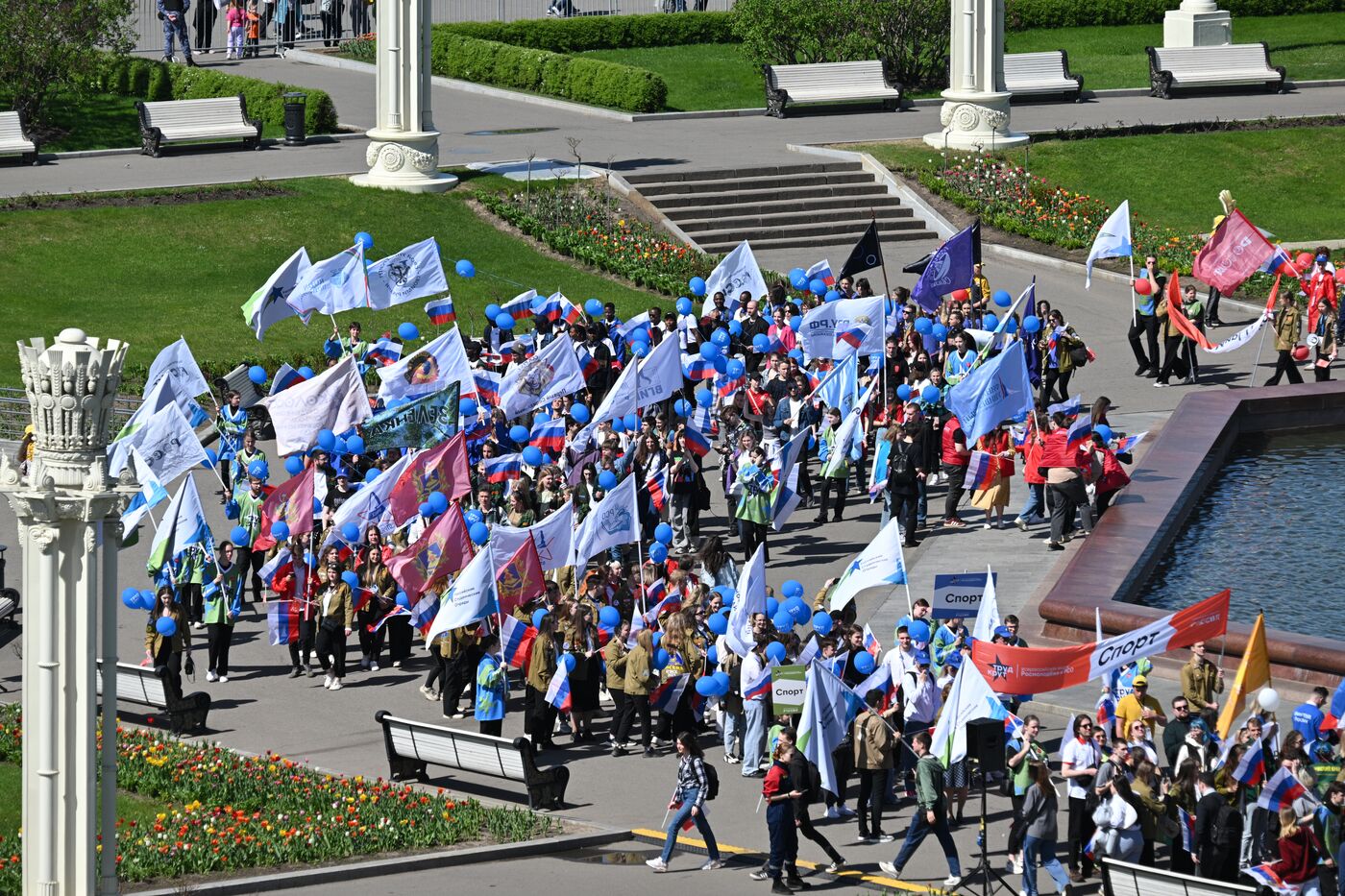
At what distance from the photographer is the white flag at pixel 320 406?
83.3 ft

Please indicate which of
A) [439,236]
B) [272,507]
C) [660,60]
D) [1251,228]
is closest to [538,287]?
[439,236]

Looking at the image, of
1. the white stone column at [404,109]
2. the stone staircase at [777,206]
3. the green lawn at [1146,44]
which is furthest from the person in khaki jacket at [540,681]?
the green lawn at [1146,44]

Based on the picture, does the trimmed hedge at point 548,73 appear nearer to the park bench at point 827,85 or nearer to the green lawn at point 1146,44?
the park bench at point 827,85

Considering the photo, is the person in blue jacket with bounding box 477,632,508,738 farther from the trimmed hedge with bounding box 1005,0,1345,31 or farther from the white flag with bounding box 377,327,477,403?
the trimmed hedge with bounding box 1005,0,1345,31

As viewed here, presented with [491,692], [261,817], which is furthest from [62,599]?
[491,692]

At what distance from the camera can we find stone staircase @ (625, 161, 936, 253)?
40875 mm

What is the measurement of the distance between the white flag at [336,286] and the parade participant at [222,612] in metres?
6.13

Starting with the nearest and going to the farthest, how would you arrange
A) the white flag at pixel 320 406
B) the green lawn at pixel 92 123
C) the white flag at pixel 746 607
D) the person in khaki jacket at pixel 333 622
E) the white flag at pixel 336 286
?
1. the white flag at pixel 746 607
2. the person in khaki jacket at pixel 333 622
3. the white flag at pixel 320 406
4. the white flag at pixel 336 286
5. the green lawn at pixel 92 123

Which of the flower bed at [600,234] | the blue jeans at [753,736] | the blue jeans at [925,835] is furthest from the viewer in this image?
the flower bed at [600,234]

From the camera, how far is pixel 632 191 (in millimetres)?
41844

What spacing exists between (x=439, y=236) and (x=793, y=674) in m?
21.5

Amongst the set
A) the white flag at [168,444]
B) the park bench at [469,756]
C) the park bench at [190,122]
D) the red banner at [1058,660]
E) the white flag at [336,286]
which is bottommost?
the park bench at [469,756]

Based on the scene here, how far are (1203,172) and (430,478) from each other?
2447 cm

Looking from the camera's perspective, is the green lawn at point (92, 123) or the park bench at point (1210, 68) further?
the park bench at point (1210, 68)
